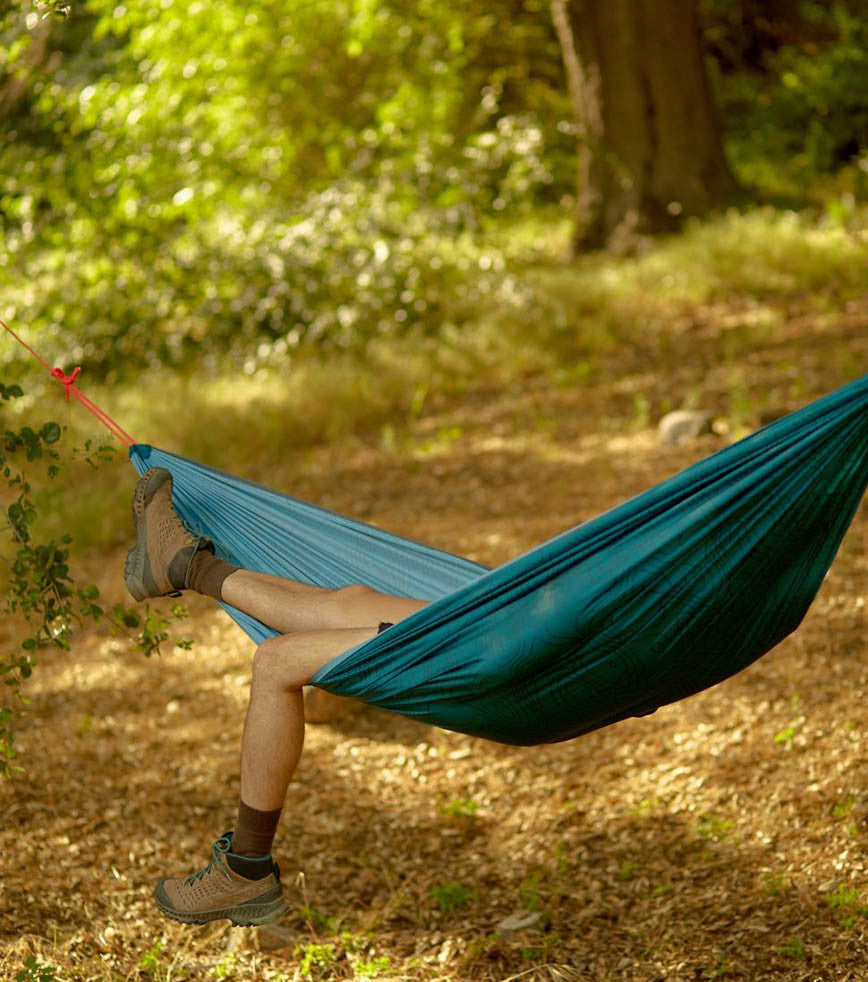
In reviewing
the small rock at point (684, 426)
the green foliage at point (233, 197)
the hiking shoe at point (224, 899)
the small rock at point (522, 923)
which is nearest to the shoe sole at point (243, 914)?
the hiking shoe at point (224, 899)

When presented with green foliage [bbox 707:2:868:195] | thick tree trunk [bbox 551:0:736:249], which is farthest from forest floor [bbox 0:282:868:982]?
green foliage [bbox 707:2:868:195]

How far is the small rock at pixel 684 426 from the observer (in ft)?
14.7

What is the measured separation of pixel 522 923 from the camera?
7.41 ft

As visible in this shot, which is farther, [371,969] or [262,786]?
[371,969]

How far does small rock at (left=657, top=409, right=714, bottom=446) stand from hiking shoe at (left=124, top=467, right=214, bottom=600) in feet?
8.72

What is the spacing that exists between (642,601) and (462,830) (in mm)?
1091

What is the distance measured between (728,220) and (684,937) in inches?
182

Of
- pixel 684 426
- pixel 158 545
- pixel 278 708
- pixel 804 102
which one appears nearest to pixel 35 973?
pixel 278 708

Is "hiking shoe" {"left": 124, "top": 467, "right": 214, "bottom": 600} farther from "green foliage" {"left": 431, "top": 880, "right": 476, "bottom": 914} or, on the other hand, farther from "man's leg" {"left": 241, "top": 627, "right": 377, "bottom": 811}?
"green foliage" {"left": 431, "top": 880, "right": 476, "bottom": 914}

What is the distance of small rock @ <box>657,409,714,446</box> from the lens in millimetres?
4484

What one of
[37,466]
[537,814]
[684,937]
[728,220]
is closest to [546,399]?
[728,220]

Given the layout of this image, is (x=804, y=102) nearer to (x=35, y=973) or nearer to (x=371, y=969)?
(x=371, y=969)

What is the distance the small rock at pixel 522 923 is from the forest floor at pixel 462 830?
0.03 ft

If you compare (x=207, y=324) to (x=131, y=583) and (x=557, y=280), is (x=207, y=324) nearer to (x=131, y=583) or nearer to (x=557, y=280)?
(x=557, y=280)
